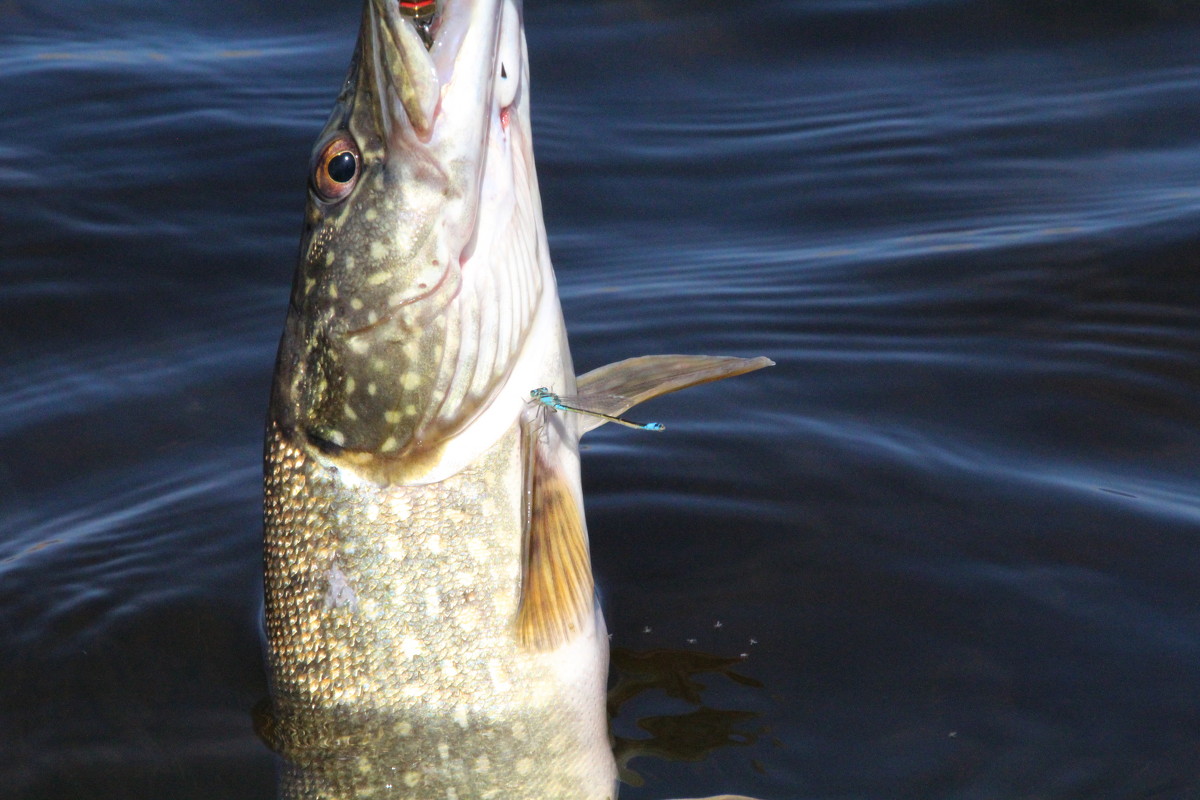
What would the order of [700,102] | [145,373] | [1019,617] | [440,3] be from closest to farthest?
[440,3], [1019,617], [145,373], [700,102]

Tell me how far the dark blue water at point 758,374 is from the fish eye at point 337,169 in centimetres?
159

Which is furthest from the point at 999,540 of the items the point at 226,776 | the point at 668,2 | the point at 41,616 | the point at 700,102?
the point at 668,2

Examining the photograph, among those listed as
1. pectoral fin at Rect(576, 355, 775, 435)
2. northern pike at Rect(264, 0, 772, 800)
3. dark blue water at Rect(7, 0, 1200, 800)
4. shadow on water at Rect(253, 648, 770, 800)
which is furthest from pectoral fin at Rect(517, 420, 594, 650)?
dark blue water at Rect(7, 0, 1200, 800)

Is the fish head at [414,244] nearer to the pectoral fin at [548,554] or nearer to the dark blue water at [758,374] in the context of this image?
the pectoral fin at [548,554]

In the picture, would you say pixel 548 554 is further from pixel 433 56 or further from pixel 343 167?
pixel 433 56

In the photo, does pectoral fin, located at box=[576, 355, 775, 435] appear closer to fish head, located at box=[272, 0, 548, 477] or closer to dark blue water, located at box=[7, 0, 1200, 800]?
fish head, located at box=[272, 0, 548, 477]

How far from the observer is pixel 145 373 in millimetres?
5500

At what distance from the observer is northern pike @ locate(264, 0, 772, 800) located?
2906mm

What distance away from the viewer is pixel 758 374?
509 centimetres

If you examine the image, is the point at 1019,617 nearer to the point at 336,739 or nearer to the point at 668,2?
the point at 336,739

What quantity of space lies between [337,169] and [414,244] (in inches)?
9.7

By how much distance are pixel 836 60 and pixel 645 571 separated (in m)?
4.91

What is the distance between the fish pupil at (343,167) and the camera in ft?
9.49

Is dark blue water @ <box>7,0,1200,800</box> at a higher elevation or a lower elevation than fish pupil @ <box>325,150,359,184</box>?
lower
